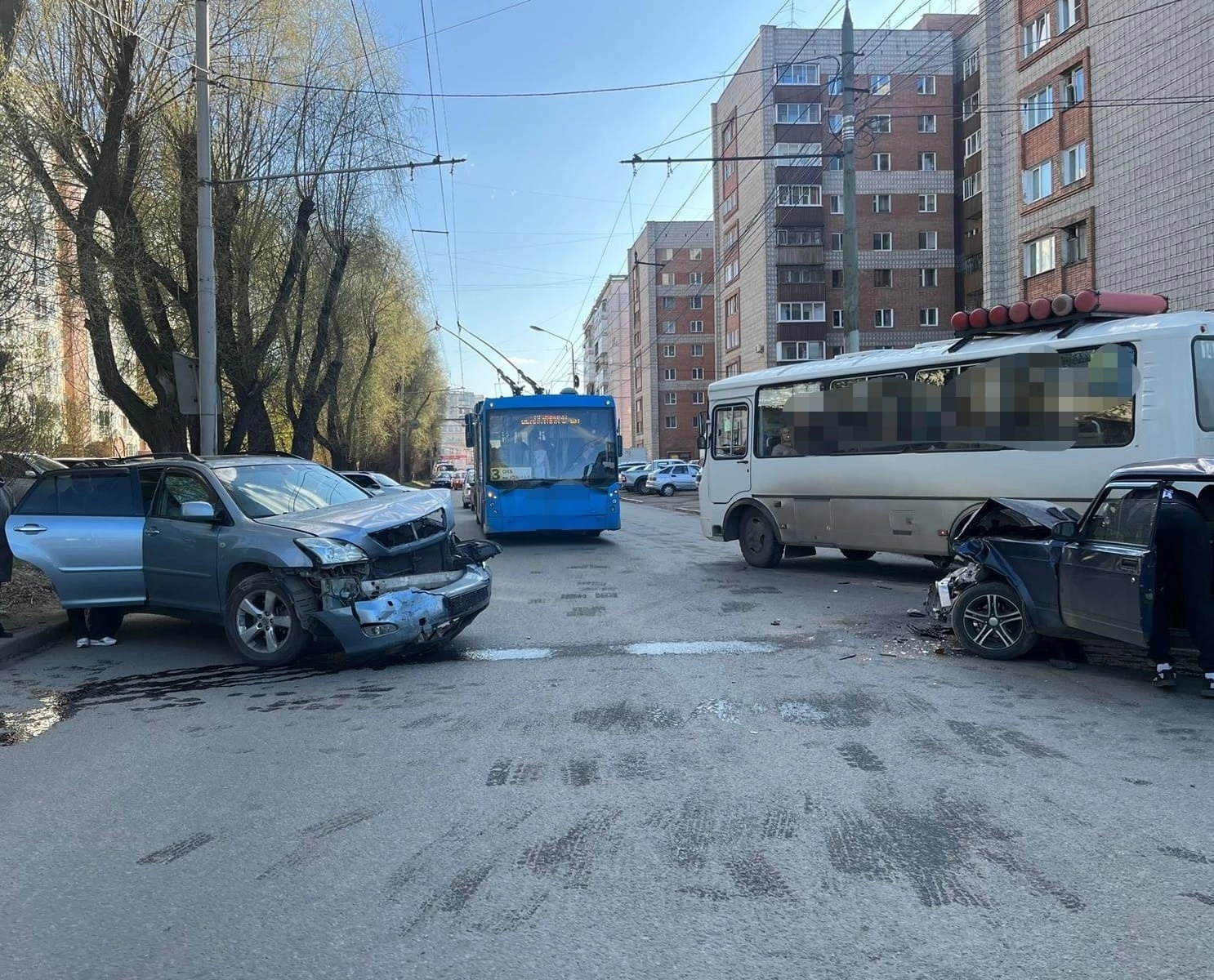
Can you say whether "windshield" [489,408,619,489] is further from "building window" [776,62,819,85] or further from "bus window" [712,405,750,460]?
"building window" [776,62,819,85]

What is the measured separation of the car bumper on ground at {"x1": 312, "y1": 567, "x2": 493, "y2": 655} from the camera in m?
7.04

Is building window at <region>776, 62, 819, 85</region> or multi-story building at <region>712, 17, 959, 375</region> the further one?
building window at <region>776, 62, 819, 85</region>

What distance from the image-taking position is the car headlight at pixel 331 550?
7.06m

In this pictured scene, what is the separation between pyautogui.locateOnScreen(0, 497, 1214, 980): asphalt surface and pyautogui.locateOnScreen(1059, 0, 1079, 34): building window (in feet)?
74.3

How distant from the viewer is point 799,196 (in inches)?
1919

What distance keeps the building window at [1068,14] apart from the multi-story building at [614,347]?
6234cm

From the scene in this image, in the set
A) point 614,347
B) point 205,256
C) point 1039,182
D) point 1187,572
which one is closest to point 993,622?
point 1187,572

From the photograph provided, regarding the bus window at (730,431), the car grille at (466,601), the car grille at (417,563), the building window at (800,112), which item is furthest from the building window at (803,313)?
the car grille at (466,601)

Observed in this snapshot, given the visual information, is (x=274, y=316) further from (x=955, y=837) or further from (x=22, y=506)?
(x=955, y=837)

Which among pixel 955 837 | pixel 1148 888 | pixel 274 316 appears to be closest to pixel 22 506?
pixel 955 837

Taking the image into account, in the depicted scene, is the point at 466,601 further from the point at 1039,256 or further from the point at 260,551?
the point at 1039,256

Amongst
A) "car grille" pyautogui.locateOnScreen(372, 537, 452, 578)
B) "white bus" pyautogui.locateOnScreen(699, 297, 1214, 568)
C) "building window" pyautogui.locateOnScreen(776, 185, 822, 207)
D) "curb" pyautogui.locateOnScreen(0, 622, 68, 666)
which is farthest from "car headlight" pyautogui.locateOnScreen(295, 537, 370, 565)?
"building window" pyautogui.locateOnScreen(776, 185, 822, 207)

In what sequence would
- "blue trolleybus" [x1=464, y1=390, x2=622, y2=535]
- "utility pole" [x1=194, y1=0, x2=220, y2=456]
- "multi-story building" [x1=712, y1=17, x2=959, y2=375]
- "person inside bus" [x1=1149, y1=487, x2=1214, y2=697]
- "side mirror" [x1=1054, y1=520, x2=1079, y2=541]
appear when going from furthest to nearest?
"multi-story building" [x1=712, y1=17, x2=959, y2=375] → "blue trolleybus" [x1=464, y1=390, x2=622, y2=535] → "utility pole" [x1=194, y1=0, x2=220, y2=456] → "side mirror" [x1=1054, y1=520, x2=1079, y2=541] → "person inside bus" [x1=1149, y1=487, x2=1214, y2=697]

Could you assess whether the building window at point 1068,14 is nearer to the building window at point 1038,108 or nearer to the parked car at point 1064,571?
the building window at point 1038,108
